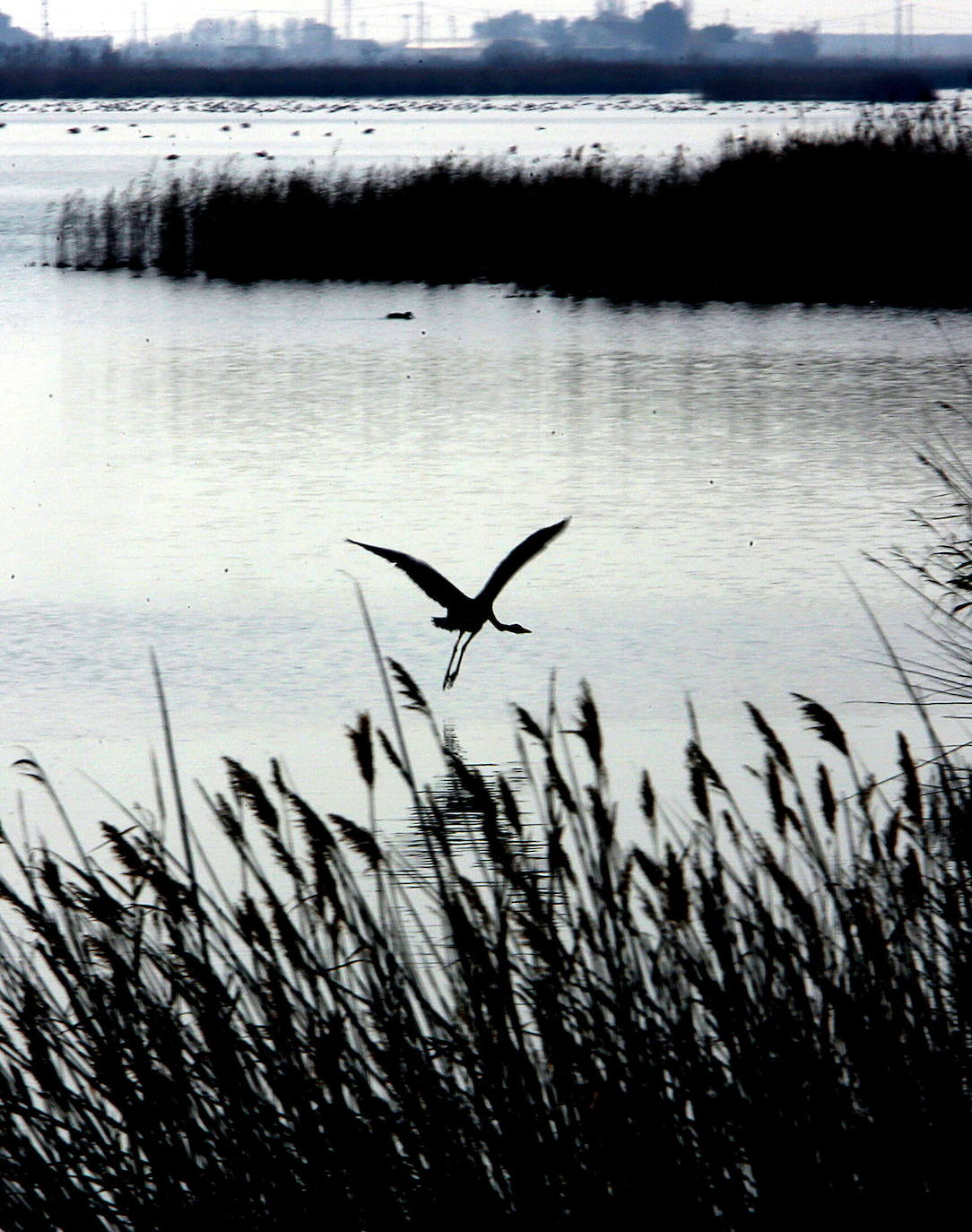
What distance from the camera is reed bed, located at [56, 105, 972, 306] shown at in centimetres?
1645

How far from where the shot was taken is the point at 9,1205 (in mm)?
2271

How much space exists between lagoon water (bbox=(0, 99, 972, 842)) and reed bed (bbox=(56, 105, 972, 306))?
43.5 inches

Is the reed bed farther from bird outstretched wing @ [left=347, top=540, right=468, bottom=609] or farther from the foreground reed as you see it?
the foreground reed

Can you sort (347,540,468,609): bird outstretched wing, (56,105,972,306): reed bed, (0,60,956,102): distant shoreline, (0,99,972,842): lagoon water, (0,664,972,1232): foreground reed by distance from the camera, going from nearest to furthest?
(0,664,972,1232): foreground reed → (347,540,468,609): bird outstretched wing → (0,99,972,842): lagoon water → (56,105,972,306): reed bed → (0,60,956,102): distant shoreline

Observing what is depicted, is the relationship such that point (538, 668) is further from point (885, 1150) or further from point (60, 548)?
point (885, 1150)

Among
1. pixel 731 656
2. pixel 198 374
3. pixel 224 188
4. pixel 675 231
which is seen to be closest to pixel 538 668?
pixel 731 656

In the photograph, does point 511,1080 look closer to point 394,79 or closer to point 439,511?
point 439,511

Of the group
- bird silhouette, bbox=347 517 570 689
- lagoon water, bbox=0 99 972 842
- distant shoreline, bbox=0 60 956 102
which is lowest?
lagoon water, bbox=0 99 972 842

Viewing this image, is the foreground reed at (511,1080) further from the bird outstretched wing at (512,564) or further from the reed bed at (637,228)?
the reed bed at (637,228)

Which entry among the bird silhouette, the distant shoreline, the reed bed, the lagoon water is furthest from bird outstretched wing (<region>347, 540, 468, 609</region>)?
the distant shoreline

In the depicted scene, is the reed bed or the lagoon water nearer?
the lagoon water

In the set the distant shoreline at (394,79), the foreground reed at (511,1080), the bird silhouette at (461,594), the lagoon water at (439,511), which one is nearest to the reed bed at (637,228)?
the lagoon water at (439,511)

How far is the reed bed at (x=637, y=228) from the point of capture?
54.0ft

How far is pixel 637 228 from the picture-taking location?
1744cm
